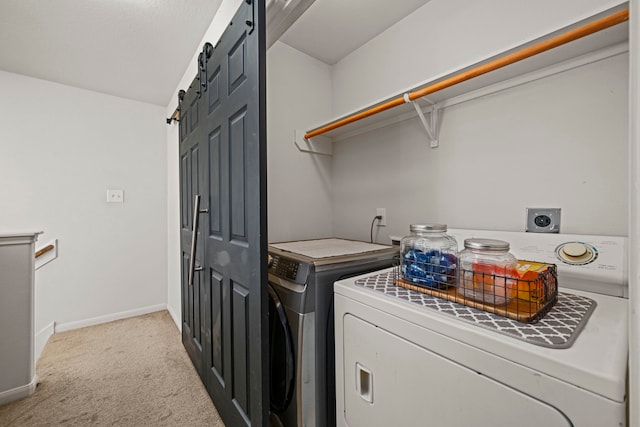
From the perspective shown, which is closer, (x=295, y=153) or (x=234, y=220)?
(x=234, y=220)

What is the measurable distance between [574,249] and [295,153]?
67.7 inches

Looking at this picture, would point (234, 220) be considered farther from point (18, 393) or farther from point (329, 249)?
point (18, 393)

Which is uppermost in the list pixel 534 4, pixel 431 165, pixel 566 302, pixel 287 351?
pixel 534 4

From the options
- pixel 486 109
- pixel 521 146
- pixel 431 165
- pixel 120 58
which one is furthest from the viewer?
pixel 120 58

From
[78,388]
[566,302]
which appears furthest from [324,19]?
[78,388]

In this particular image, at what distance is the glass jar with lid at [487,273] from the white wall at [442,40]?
2.66 ft

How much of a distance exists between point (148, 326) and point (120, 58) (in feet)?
8.02

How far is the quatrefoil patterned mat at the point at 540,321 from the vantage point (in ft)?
2.09

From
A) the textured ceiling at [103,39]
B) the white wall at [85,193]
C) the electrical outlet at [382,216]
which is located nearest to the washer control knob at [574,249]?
the electrical outlet at [382,216]

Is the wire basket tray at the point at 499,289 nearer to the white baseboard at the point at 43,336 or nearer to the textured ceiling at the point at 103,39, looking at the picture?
the textured ceiling at the point at 103,39

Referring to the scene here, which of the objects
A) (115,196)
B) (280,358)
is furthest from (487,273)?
(115,196)

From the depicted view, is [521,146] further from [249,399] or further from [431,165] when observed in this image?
[249,399]

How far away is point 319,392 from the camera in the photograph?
44.8 inches

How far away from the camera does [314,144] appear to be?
221 cm
